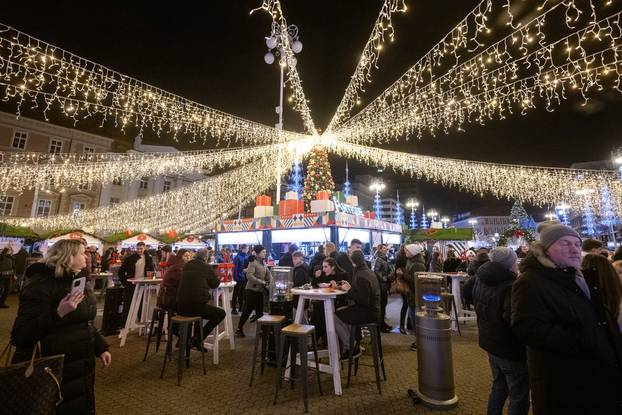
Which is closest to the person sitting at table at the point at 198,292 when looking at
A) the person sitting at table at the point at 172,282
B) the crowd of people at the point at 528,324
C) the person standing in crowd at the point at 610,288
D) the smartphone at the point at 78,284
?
the person sitting at table at the point at 172,282

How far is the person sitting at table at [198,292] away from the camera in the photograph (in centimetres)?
459

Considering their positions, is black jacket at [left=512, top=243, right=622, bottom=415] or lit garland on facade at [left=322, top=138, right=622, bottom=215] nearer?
black jacket at [left=512, top=243, right=622, bottom=415]

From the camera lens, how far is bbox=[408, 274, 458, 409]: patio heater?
10.9 feet

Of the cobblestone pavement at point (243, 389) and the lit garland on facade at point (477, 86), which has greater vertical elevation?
the lit garland on facade at point (477, 86)

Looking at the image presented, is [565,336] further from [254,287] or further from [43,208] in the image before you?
[43,208]

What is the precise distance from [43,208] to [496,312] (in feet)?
105

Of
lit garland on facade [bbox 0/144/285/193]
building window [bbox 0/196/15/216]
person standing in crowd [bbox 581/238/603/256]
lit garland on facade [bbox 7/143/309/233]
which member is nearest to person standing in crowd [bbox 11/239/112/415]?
person standing in crowd [bbox 581/238/603/256]

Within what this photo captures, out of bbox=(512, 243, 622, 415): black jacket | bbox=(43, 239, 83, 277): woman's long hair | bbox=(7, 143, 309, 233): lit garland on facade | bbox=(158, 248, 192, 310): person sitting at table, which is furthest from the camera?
bbox=(7, 143, 309, 233): lit garland on facade

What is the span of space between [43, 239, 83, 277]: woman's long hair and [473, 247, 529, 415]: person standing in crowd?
3582mm

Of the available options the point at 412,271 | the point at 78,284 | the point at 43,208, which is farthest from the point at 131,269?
the point at 43,208

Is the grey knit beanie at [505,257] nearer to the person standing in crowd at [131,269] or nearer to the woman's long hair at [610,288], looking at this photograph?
the woman's long hair at [610,288]

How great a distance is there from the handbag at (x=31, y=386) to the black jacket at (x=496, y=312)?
3.20m

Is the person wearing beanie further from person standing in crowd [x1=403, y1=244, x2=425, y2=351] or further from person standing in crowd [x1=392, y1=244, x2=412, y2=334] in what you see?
person standing in crowd [x1=392, y1=244, x2=412, y2=334]

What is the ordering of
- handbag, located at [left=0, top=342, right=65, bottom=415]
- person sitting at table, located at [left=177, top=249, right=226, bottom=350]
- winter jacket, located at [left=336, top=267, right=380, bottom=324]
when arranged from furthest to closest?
1. person sitting at table, located at [left=177, top=249, right=226, bottom=350]
2. winter jacket, located at [left=336, top=267, right=380, bottom=324]
3. handbag, located at [left=0, top=342, right=65, bottom=415]
